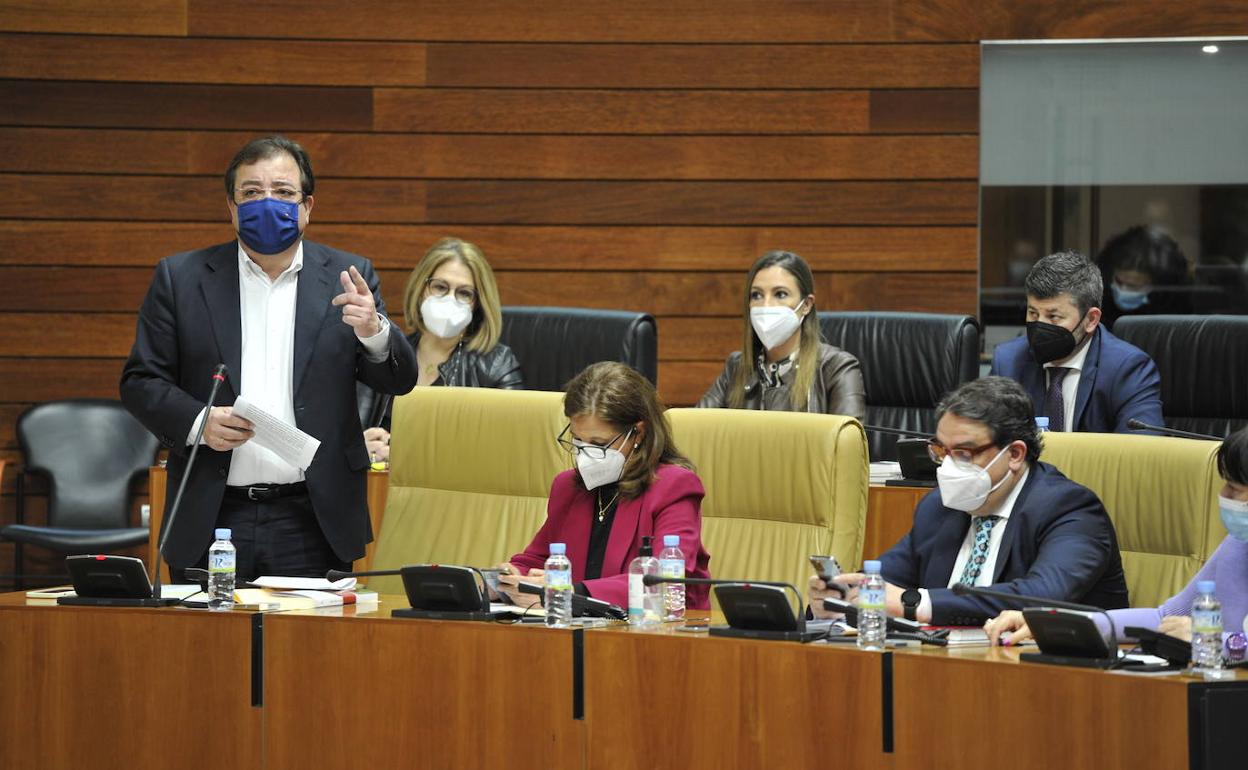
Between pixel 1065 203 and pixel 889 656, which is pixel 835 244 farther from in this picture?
pixel 889 656

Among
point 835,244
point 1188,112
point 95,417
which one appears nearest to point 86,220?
point 95,417

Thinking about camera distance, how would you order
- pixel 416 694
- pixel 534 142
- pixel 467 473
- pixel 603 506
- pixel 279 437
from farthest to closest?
pixel 534 142 → pixel 467 473 → pixel 603 506 → pixel 279 437 → pixel 416 694

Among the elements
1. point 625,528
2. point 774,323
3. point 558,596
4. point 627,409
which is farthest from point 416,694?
point 774,323

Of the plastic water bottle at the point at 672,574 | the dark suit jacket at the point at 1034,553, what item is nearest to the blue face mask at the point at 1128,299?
the dark suit jacket at the point at 1034,553

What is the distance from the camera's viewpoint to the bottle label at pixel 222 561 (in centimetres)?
295

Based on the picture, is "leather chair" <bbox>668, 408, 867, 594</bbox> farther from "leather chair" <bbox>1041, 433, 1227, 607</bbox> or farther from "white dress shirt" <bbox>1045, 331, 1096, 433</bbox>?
"white dress shirt" <bbox>1045, 331, 1096, 433</bbox>

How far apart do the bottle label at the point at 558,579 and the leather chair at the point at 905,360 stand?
7.86 ft

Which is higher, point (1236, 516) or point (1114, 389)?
point (1114, 389)

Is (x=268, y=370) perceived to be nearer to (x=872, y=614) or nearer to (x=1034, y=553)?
(x=872, y=614)

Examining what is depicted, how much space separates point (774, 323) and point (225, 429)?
208cm

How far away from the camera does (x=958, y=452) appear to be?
9.71 feet

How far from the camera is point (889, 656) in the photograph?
2.42m

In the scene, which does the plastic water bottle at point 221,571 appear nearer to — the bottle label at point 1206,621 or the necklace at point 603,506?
the necklace at point 603,506

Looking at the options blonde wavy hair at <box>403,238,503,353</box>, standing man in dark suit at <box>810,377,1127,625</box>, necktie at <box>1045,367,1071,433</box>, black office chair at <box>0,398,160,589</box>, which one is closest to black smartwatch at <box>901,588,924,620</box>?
standing man in dark suit at <box>810,377,1127,625</box>
